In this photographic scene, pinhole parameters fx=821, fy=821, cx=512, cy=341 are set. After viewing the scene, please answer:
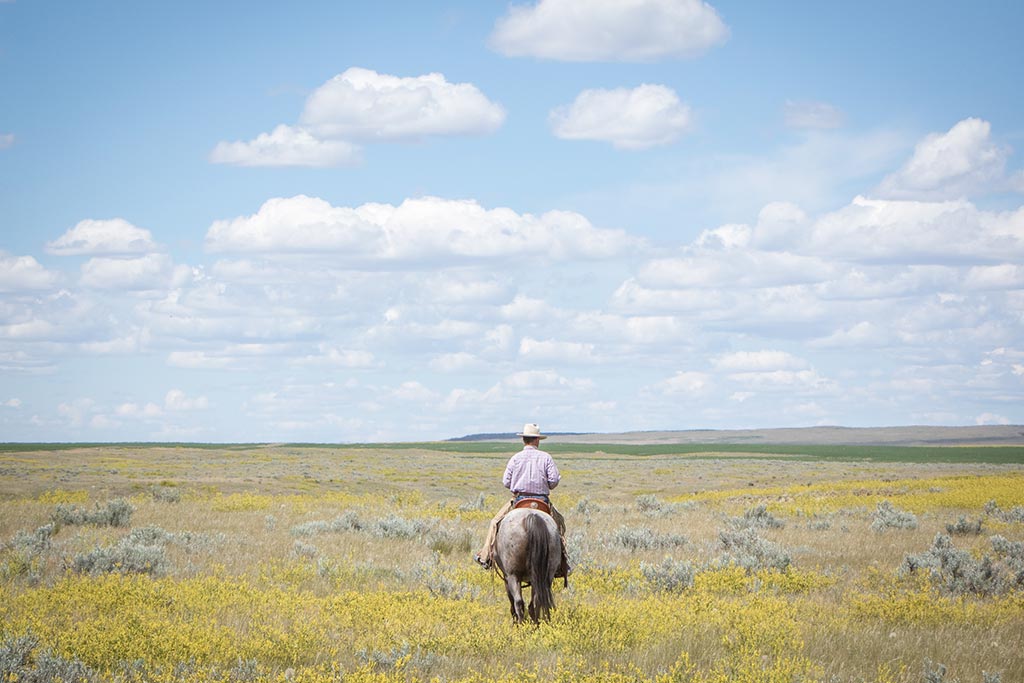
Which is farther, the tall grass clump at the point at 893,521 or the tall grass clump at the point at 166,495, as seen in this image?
the tall grass clump at the point at 166,495

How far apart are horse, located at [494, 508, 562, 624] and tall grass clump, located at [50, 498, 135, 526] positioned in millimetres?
13394

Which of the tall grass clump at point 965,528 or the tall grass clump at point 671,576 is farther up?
the tall grass clump at point 671,576

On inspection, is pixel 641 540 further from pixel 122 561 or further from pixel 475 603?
Result: pixel 122 561

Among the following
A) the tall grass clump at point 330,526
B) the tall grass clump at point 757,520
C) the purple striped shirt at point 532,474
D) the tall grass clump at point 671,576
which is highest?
the purple striped shirt at point 532,474

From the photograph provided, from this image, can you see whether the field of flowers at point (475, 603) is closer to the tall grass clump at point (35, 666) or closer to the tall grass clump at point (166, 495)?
the tall grass clump at point (35, 666)

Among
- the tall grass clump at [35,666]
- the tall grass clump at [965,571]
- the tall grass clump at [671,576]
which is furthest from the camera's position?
the tall grass clump at [965,571]

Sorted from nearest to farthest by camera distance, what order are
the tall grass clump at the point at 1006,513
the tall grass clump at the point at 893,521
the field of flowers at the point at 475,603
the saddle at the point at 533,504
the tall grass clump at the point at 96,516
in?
1. the field of flowers at the point at 475,603
2. the saddle at the point at 533,504
3. the tall grass clump at the point at 96,516
4. the tall grass clump at the point at 893,521
5. the tall grass clump at the point at 1006,513

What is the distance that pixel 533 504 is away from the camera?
1137 centimetres

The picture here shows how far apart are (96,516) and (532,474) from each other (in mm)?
13655

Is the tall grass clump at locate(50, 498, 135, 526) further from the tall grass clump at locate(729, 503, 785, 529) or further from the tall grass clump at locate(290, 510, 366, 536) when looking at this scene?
the tall grass clump at locate(729, 503, 785, 529)

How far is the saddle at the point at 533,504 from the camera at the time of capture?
11367 millimetres

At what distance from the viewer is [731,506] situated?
31016mm

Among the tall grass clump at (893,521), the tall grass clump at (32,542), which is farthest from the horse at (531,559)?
the tall grass clump at (893,521)

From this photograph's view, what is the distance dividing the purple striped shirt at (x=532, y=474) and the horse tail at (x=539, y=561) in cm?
77
